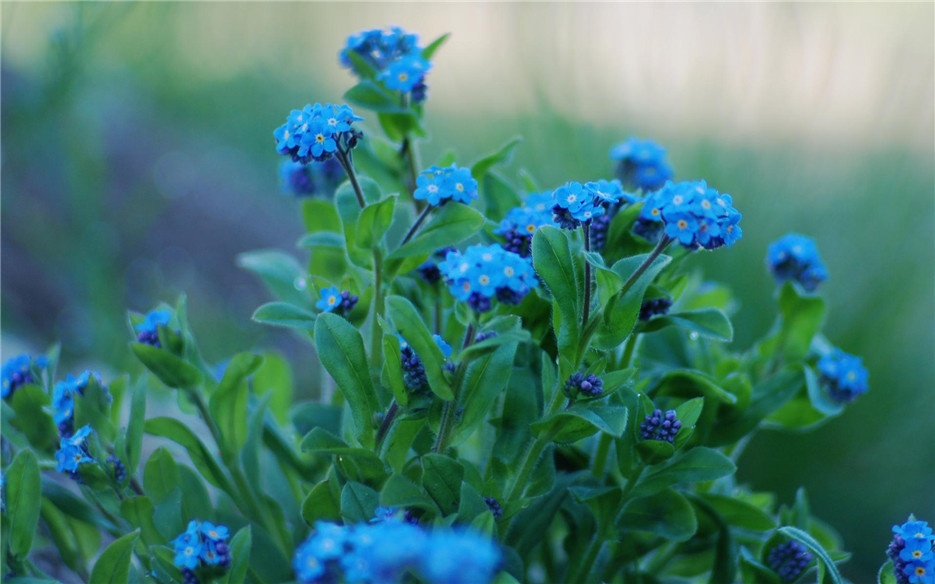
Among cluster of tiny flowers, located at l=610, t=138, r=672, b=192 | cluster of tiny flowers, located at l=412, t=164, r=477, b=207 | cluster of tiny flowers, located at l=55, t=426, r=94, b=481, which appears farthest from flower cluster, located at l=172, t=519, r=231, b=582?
cluster of tiny flowers, located at l=610, t=138, r=672, b=192

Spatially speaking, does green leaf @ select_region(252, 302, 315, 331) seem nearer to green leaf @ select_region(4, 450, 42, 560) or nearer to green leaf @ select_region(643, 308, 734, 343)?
green leaf @ select_region(4, 450, 42, 560)

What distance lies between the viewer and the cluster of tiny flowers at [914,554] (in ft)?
4.05

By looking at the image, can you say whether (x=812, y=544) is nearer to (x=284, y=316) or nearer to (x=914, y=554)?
(x=914, y=554)

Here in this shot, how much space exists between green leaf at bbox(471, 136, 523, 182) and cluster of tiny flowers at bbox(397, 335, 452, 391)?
1.40ft

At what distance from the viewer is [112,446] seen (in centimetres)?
158

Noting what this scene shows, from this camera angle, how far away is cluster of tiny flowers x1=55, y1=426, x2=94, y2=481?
1.38m

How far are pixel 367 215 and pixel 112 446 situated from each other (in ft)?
2.27

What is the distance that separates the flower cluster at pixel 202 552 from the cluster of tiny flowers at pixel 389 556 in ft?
1.25

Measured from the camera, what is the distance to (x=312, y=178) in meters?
1.90

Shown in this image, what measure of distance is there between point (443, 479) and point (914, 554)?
2.33ft

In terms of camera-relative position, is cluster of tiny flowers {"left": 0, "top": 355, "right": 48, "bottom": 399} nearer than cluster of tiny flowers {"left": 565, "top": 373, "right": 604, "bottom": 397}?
No

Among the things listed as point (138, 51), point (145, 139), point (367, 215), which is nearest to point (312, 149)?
point (367, 215)

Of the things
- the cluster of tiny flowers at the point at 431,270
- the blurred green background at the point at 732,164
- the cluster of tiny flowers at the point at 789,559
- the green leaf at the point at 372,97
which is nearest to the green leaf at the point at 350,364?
the cluster of tiny flowers at the point at 431,270

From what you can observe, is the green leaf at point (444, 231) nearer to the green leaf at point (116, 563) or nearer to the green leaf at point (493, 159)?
the green leaf at point (493, 159)
